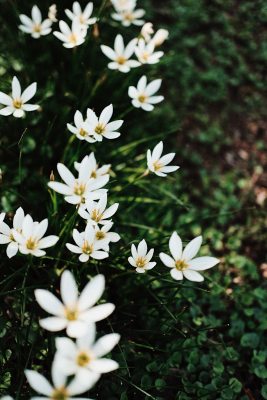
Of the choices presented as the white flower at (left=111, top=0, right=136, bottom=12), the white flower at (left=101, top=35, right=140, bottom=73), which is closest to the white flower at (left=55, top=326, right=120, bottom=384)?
the white flower at (left=101, top=35, right=140, bottom=73)

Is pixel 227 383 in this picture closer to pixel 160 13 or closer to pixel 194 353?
pixel 194 353

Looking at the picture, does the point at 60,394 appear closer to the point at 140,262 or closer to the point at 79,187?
the point at 140,262

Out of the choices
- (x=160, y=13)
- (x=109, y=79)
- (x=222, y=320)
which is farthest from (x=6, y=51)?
(x=222, y=320)

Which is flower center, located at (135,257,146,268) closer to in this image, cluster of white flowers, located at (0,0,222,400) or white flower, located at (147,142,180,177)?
cluster of white flowers, located at (0,0,222,400)

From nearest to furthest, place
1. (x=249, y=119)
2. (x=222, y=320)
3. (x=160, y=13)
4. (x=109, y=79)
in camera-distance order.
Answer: (x=222, y=320) → (x=109, y=79) → (x=249, y=119) → (x=160, y=13)

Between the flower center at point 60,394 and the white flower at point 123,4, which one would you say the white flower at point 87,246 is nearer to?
the flower center at point 60,394

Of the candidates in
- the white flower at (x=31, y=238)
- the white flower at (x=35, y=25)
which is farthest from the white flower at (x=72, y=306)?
the white flower at (x=35, y=25)

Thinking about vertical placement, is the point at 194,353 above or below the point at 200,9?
below
